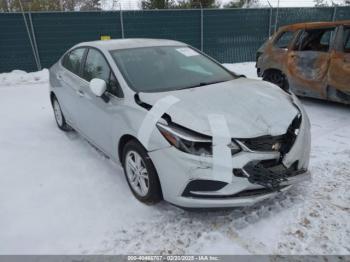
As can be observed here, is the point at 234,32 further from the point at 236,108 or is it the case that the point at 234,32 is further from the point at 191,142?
the point at 191,142

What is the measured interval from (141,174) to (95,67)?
1593mm

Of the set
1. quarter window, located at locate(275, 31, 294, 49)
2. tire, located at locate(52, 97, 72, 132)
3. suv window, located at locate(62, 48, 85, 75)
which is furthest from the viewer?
quarter window, located at locate(275, 31, 294, 49)

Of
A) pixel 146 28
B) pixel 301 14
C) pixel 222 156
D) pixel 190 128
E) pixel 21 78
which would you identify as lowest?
pixel 21 78

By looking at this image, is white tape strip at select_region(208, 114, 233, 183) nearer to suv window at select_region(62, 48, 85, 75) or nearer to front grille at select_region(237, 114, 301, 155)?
front grille at select_region(237, 114, 301, 155)

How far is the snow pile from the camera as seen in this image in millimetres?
9820

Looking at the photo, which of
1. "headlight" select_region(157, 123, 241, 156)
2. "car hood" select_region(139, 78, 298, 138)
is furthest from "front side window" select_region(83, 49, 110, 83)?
"headlight" select_region(157, 123, 241, 156)

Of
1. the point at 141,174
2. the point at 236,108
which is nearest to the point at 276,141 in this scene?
the point at 236,108

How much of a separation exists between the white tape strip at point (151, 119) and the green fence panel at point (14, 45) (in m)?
9.55

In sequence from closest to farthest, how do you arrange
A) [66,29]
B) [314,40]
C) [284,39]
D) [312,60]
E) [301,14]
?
[312,60]
[314,40]
[284,39]
[66,29]
[301,14]

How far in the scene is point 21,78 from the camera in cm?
1018

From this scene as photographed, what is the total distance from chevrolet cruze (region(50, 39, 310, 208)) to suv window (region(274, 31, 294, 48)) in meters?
3.20

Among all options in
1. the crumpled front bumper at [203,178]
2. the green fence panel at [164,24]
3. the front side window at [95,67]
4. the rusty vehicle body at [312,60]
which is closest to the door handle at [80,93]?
the front side window at [95,67]

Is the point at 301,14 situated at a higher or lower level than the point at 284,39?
higher

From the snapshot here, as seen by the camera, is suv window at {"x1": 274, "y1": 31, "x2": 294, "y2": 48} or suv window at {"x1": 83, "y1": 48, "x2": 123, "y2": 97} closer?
suv window at {"x1": 83, "y1": 48, "x2": 123, "y2": 97}
